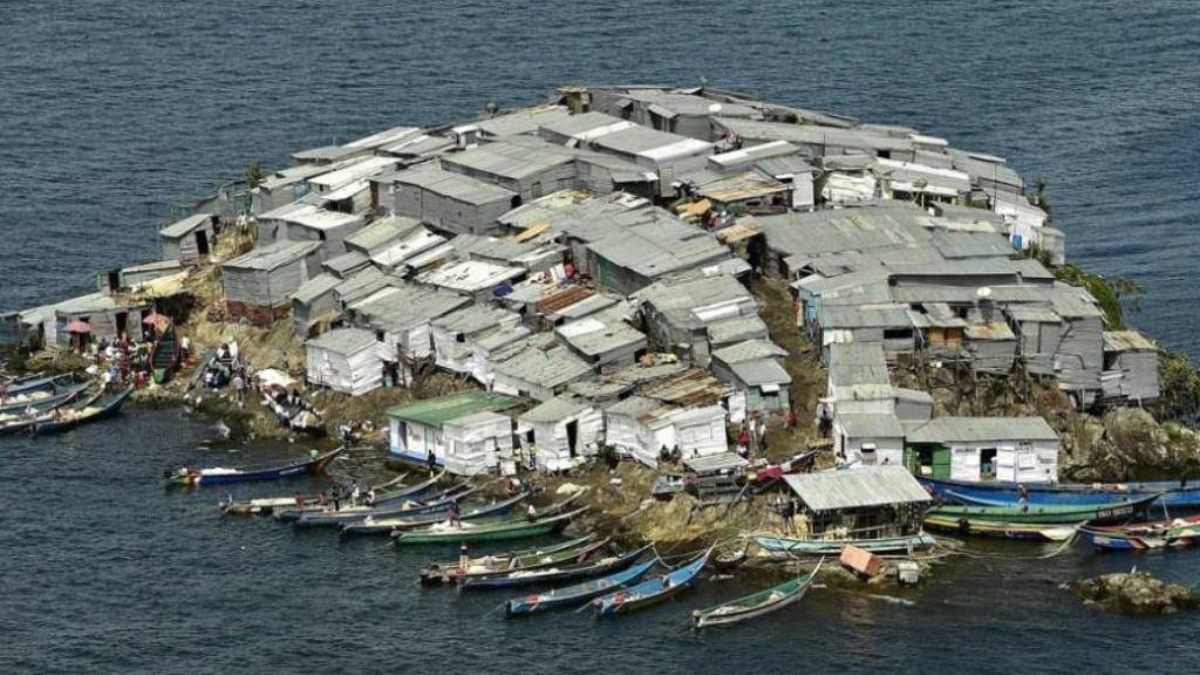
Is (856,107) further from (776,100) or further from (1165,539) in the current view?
(1165,539)

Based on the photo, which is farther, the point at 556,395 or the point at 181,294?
the point at 181,294

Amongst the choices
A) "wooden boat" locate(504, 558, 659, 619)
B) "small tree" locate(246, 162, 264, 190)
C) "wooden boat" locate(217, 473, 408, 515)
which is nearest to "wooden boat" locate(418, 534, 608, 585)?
"wooden boat" locate(504, 558, 659, 619)

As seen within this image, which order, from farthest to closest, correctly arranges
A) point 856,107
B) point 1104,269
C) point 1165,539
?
point 856,107 → point 1104,269 → point 1165,539

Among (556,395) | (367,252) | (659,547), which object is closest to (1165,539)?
(659,547)

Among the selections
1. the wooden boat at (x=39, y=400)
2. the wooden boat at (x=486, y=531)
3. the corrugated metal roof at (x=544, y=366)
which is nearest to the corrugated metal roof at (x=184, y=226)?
the wooden boat at (x=39, y=400)

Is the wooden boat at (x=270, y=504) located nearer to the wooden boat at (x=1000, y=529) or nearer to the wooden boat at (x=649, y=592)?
the wooden boat at (x=649, y=592)

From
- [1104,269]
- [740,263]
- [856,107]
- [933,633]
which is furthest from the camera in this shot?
[856,107]

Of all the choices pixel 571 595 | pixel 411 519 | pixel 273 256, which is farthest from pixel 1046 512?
pixel 273 256

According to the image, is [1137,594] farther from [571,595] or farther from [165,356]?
[165,356]
